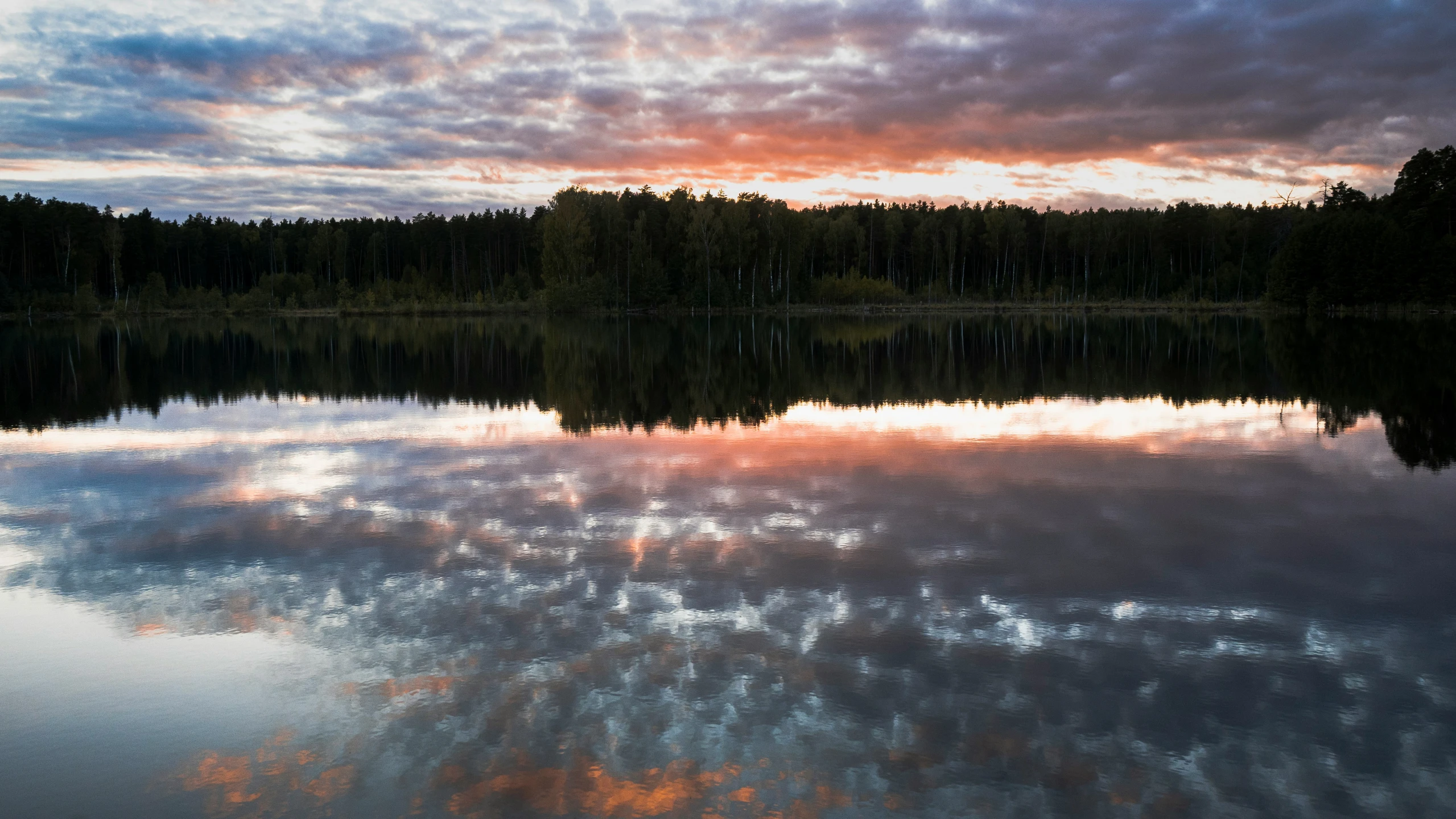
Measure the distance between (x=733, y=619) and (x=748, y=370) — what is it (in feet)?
75.6

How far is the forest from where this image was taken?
244 ft

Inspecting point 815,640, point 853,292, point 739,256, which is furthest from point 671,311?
point 815,640

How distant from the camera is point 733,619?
7.16 metres

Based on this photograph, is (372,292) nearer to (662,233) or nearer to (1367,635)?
(662,233)

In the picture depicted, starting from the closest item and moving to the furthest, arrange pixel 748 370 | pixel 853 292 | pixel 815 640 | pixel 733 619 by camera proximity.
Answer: pixel 815 640 < pixel 733 619 < pixel 748 370 < pixel 853 292

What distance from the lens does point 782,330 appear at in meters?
61.4

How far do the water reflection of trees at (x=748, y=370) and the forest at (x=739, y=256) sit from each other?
2215cm

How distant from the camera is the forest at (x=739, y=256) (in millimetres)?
74438

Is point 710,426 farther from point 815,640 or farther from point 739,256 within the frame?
point 739,256

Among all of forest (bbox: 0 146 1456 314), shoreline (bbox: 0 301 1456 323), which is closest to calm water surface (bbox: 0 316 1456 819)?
forest (bbox: 0 146 1456 314)

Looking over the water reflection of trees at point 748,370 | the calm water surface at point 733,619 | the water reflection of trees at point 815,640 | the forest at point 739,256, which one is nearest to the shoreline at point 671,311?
the forest at point 739,256

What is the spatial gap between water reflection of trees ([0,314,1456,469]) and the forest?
872 inches

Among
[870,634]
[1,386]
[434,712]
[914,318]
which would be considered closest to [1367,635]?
[870,634]

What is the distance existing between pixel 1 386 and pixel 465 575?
83.6ft
